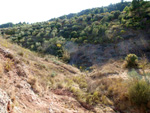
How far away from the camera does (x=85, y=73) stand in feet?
32.0

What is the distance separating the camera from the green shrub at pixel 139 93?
412 cm

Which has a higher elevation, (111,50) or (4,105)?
(4,105)

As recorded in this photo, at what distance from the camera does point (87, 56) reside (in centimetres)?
1418

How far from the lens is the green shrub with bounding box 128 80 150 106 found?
4119mm

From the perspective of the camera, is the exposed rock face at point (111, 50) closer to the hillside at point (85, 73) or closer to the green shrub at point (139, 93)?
the hillside at point (85, 73)

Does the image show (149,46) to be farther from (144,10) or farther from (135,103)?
(135,103)

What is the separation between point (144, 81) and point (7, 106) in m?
4.88

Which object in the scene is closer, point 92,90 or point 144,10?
point 92,90

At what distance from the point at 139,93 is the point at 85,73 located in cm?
580

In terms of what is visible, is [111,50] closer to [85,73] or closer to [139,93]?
[85,73]

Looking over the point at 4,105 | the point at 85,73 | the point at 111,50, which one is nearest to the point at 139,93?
the point at 4,105

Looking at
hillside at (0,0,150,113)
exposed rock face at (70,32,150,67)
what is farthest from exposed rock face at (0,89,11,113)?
exposed rock face at (70,32,150,67)

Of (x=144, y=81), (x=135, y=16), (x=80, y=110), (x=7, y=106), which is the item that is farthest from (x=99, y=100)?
(x=135, y=16)

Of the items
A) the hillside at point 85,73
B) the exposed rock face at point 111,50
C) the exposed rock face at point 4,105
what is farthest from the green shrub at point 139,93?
the exposed rock face at point 111,50
